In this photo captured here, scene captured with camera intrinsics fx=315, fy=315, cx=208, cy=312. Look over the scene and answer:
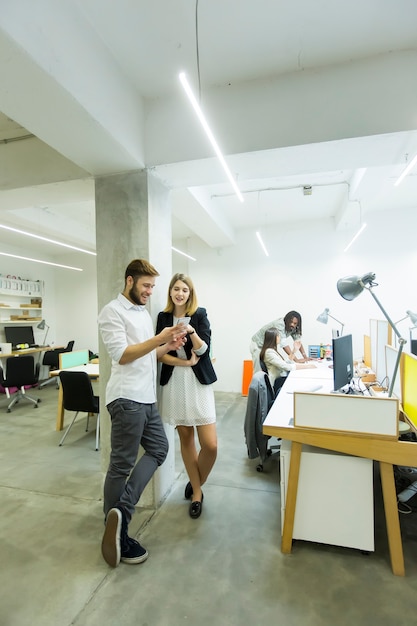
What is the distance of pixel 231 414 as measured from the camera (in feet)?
15.0

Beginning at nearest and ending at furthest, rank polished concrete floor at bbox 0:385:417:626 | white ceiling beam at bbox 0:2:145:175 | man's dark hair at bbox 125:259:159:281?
white ceiling beam at bbox 0:2:145:175, polished concrete floor at bbox 0:385:417:626, man's dark hair at bbox 125:259:159:281

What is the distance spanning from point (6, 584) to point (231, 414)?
3235 mm

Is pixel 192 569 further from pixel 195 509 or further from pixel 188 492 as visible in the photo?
pixel 188 492

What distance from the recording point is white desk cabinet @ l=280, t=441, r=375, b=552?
174 centimetres

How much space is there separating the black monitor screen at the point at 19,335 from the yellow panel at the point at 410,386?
22.4 feet

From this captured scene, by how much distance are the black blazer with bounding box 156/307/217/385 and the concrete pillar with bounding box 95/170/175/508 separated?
14 centimetres

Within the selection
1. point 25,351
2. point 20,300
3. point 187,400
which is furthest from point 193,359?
point 20,300

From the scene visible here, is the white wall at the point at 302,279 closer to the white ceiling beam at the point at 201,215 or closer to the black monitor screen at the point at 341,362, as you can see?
the white ceiling beam at the point at 201,215

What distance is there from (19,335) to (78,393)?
4033 millimetres

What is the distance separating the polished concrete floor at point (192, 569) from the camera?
147 cm

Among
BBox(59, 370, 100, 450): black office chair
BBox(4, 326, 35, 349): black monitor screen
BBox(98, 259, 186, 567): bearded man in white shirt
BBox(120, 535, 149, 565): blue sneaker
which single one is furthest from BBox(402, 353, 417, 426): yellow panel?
BBox(4, 326, 35, 349): black monitor screen

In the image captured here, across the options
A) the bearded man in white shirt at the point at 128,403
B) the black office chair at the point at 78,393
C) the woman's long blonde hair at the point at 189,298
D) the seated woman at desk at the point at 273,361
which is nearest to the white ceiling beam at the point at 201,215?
the woman's long blonde hair at the point at 189,298

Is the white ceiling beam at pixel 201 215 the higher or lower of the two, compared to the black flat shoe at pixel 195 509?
higher

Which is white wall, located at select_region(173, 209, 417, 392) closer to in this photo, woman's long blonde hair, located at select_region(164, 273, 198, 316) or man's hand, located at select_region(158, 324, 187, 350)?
woman's long blonde hair, located at select_region(164, 273, 198, 316)
